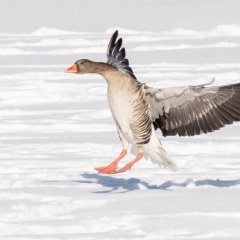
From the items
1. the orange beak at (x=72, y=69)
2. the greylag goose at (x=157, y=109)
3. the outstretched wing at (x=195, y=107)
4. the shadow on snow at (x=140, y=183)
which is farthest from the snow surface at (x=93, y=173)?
the orange beak at (x=72, y=69)

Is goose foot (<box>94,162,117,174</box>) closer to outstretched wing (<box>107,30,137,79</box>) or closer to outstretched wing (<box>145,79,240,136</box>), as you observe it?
outstretched wing (<box>145,79,240,136</box>)

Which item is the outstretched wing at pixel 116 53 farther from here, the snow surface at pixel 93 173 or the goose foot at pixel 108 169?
the goose foot at pixel 108 169

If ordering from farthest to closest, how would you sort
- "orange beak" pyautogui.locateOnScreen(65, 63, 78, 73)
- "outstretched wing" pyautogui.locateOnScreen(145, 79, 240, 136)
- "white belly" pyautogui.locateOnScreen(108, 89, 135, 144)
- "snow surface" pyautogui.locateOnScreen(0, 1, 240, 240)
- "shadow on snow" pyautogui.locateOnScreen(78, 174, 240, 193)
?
"orange beak" pyautogui.locateOnScreen(65, 63, 78, 73), "outstretched wing" pyautogui.locateOnScreen(145, 79, 240, 136), "white belly" pyautogui.locateOnScreen(108, 89, 135, 144), "shadow on snow" pyautogui.locateOnScreen(78, 174, 240, 193), "snow surface" pyautogui.locateOnScreen(0, 1, 240, 240)

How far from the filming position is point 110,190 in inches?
280

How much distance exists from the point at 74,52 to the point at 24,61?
214 centimetres

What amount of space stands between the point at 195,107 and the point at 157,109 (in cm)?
29

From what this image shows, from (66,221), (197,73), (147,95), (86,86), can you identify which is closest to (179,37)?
(197,73)

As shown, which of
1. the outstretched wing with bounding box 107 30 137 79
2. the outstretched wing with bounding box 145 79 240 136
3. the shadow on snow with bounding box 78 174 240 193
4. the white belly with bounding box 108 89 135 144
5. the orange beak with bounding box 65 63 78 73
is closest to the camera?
the shadow on snow with bounding box 78 174 240 193

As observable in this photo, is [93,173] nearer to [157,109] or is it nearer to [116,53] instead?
[157,109]

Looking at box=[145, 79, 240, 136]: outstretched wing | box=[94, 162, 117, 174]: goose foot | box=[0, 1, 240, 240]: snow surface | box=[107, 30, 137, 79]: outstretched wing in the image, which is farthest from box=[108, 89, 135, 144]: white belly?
box=[107, 30, 137, 79]: outstretched wing

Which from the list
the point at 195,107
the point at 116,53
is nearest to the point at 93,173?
the point at 195,107

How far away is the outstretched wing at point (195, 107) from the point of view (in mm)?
7492

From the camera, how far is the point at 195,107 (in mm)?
7660

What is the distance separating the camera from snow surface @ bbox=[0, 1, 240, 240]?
221 inches
